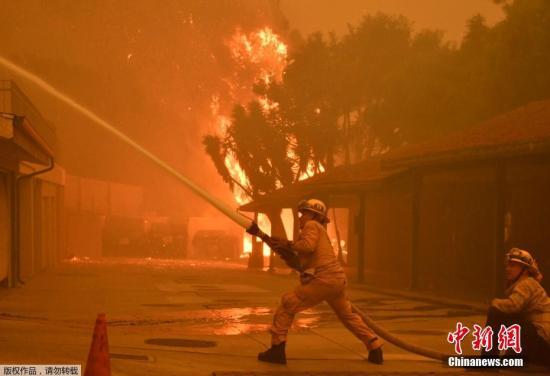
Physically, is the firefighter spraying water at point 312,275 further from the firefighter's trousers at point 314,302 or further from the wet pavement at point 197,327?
the wet pavement at point 197,327

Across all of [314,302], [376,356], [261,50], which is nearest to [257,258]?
[261,50]

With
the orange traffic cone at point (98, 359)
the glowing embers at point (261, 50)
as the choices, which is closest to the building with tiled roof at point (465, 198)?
the orange traffic cone at point (98, 359)

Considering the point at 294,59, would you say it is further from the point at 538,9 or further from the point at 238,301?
the point at 238,301

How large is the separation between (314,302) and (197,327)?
4482 millimetres

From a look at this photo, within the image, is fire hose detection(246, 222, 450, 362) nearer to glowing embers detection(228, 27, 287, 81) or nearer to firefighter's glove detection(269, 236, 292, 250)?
firefighter's glove detection(269, 236, 292, 250)

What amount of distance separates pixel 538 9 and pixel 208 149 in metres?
18.0

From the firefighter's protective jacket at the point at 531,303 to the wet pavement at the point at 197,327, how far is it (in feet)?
3.16

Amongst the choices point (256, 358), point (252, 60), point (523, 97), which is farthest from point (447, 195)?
point (252, 60)

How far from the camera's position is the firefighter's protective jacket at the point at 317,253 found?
9.34m

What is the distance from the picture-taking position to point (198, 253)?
175 feet

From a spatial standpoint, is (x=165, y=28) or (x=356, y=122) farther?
(x=165, y=28)

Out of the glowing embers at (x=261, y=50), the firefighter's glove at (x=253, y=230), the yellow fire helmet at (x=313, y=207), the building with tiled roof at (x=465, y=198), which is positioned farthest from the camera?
the glowing embers at (x=261, y=50)

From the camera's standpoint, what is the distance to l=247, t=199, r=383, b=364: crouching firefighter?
9320 millimetres

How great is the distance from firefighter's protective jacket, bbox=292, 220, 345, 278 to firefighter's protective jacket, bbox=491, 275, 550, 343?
5.54 feet
